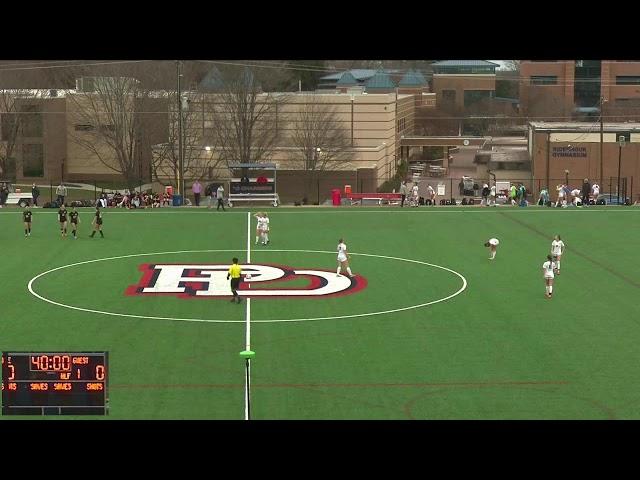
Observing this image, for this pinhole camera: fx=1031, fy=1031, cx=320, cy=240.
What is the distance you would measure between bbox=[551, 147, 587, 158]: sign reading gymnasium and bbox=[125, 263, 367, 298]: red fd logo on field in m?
41.5

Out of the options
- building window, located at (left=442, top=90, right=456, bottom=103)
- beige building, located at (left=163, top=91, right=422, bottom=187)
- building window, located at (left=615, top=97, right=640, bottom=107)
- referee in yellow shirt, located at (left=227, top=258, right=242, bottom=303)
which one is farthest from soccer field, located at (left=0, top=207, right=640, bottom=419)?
building window, located at (left=442, top=90, right=456, bottom=103)

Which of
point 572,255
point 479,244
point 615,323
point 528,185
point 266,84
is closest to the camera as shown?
point 615,323

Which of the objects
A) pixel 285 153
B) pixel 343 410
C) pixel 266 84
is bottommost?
pixel 343 410

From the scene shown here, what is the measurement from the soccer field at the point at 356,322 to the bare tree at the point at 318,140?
22786mm

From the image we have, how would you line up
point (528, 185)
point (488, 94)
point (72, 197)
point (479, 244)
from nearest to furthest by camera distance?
point (479, 244) < point (72, 197) < point (528, 185) < point (488, 94)

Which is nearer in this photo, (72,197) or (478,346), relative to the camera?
(478,346)

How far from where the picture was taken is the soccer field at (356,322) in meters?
21.1

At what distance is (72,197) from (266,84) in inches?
1149

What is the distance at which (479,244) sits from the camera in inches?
1646

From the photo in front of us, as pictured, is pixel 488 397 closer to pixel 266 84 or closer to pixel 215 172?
pixel 215 172

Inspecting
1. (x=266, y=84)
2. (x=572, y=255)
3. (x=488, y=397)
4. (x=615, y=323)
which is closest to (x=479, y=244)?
(x=572, y=255)

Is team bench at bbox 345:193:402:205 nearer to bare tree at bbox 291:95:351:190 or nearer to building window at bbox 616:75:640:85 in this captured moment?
bare tree at bbox 291:95:351:190

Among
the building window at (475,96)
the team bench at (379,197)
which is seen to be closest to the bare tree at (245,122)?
the team bench at (379,197)

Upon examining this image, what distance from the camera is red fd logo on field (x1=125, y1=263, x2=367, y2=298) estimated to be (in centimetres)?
3188
